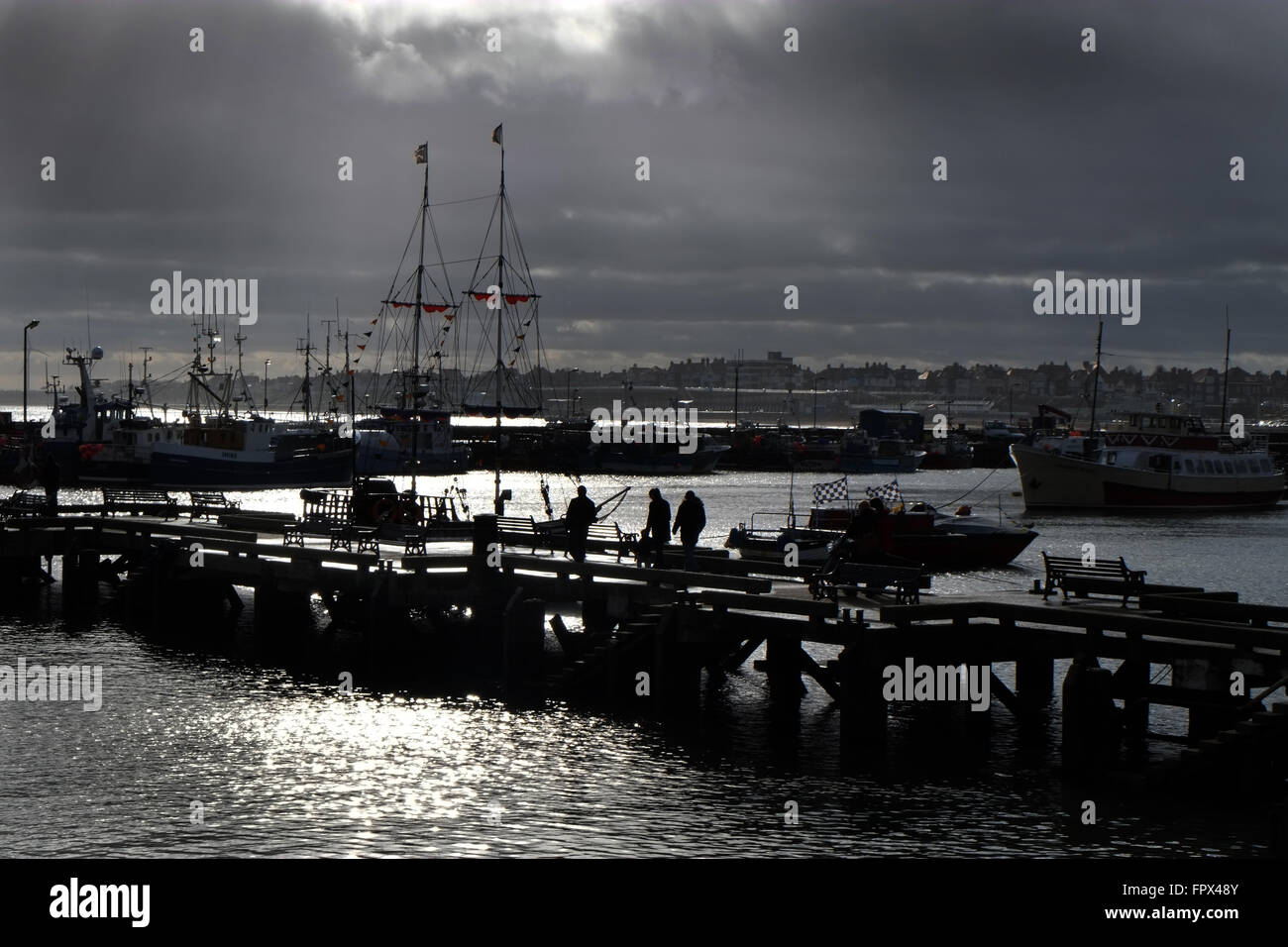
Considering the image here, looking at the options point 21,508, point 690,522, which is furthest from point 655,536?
point 21,508

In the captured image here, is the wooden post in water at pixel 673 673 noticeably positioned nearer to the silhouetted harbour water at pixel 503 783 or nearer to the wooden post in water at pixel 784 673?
the silhouetted harbour water at pixel 503 783

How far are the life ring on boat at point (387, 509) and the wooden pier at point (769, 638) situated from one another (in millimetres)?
873

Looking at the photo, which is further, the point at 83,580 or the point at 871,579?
the point at 83,580

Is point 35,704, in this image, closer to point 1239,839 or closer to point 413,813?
point 413,813

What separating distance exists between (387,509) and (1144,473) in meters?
70.5

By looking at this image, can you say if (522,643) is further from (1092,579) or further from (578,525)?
(1092,579)

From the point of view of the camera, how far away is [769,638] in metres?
A: 27.0

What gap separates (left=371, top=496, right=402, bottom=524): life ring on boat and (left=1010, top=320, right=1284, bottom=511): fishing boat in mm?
66527

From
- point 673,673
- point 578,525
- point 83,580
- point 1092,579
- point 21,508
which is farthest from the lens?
point 21,508

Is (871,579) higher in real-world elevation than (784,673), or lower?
higher

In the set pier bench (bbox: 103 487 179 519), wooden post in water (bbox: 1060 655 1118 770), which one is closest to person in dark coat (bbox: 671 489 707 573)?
wooden post in water (bbox: 1060 655 1118 770)

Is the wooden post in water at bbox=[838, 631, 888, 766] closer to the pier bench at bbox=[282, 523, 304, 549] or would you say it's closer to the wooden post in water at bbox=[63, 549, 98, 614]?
the pier bench at bbox=[282, 523, 304, 549]
